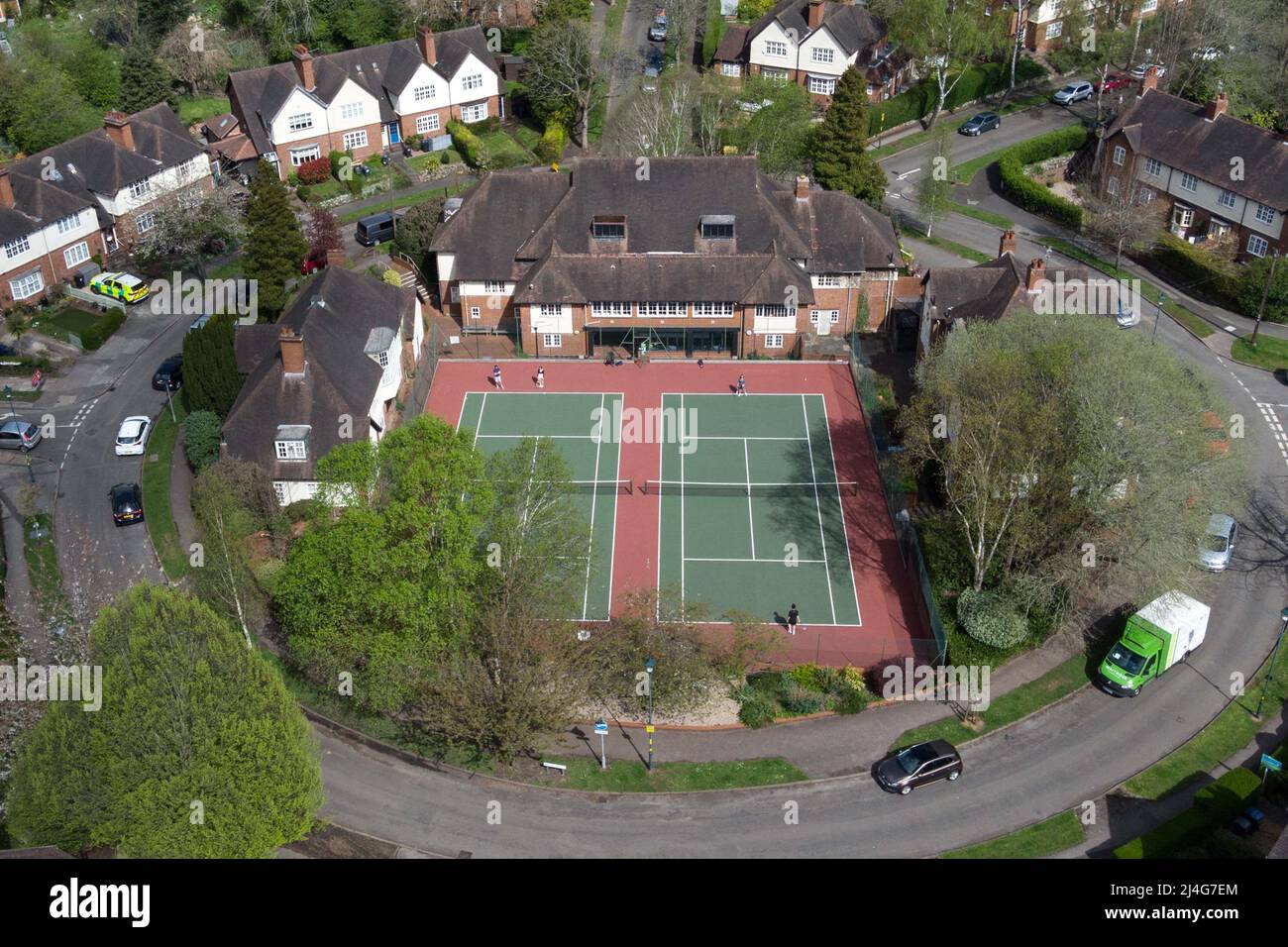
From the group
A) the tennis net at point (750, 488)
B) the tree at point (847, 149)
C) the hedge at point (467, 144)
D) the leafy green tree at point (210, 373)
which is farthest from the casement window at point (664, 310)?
the hedge at point (467, 144)

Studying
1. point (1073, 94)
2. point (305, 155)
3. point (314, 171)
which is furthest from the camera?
point (1073, 94)

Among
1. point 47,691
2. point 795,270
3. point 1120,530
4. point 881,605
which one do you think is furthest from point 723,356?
point 47,691

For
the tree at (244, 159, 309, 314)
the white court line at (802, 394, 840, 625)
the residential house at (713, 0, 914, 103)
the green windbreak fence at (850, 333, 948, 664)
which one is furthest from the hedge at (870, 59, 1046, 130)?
the tree at (244, 159, 309, 314)

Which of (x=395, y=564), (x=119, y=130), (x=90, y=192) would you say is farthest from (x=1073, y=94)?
(x=395, y=564)

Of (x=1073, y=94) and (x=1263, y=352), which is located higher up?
(x=1073, y=94)

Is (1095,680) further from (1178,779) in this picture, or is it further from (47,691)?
(47,691)

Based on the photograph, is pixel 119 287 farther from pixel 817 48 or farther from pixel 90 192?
pixel 817 48

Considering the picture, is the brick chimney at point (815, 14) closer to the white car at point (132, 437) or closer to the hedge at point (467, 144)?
the hedge at point (467, 144)
